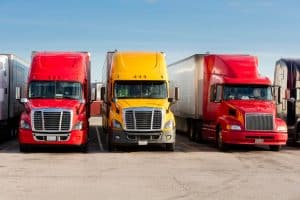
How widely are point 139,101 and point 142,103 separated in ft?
0.75

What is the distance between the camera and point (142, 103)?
22016mm

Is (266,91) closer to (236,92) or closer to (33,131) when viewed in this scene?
(236,92)

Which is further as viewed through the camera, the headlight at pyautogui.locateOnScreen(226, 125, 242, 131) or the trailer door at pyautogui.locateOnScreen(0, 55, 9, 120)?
the trailer door at pyautogui.locateOnScreen(0, 55, 9, 120)

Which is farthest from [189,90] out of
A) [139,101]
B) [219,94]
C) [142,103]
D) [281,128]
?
[281,128]

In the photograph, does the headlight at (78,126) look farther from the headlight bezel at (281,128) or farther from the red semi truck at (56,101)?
the headlight bezel at (281,128)

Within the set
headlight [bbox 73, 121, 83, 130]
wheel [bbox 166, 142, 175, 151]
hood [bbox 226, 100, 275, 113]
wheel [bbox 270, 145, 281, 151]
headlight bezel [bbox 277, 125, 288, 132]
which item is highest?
hood [bbox 226, 100, 275, 113]

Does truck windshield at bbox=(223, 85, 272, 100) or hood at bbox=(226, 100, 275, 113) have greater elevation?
truck windshield at bbox=(223, 85, 272, 100)

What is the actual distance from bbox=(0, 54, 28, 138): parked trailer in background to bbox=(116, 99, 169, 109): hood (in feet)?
18.3

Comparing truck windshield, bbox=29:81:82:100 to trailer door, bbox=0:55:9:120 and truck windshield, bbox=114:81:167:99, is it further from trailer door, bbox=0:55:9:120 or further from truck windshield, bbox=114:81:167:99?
trailer door, bbox=0:55:9:120

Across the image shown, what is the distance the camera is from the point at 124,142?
21.6 m

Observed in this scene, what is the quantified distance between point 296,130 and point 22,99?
11384 millimetres

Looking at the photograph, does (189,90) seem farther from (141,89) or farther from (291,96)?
(141,89)

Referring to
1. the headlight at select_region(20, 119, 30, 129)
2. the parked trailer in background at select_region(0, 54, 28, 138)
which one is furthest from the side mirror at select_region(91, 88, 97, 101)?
the headlight at select_region(20, 119, 30, 129)

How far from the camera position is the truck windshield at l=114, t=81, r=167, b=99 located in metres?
22.6
